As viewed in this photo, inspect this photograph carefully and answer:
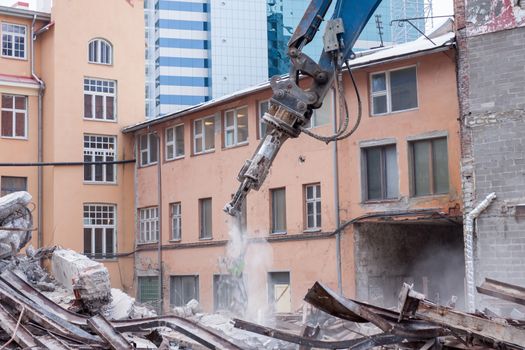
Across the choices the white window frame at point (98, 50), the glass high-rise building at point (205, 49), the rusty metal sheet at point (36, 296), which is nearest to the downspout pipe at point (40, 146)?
the white window frame at point (98, 50)

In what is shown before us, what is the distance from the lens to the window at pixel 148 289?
30828 mm

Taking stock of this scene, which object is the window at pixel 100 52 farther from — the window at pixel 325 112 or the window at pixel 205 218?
the window at pixel 325 112

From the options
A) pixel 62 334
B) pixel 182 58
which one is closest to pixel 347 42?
pixel 62 334

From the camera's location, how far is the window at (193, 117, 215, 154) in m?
28.5

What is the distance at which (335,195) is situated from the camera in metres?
22.8

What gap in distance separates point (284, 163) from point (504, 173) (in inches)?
345

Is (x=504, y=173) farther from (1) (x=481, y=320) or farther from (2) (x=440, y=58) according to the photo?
(1) (x=481, y=320)

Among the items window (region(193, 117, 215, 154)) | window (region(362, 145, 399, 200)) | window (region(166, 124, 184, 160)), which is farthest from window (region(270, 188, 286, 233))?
window (region(166, 124, 184, 160))

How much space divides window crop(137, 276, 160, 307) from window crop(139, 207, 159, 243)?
1464mm

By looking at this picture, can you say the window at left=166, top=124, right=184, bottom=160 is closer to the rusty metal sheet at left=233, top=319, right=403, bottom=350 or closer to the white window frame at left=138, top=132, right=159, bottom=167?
the white window frame at left=138, top=132, right=159, bottom=167

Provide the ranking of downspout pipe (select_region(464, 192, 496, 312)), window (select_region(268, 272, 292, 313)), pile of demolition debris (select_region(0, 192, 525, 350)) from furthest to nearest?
window (select_region(268, 272, 292, 313)) < downspout pipe (select_region(464, 192, 496, 312)) < pile of demolition debris (select_region(0, 192, 525, 350))

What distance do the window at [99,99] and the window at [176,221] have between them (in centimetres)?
519

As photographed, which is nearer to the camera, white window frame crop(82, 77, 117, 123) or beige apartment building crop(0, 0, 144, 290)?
beige apartment building crop(0, 0, 144, 290)

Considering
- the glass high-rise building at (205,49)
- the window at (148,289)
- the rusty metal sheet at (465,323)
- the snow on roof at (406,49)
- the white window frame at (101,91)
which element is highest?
the glass high-rise building at (205,49)
